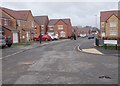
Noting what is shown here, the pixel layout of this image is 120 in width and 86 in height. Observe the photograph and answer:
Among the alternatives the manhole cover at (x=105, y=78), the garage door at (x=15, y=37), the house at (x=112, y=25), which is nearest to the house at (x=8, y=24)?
the garage door at (x=15, y=37)

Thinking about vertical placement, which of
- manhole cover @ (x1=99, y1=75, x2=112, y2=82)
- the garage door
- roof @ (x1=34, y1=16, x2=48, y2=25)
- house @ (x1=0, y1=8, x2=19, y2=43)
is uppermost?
roof @ (x1=34, y1=16, x2=48, y2=25)

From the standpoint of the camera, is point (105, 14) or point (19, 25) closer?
point (19, 25)

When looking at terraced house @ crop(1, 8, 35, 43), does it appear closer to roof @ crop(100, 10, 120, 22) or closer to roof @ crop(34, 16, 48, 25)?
roof @ crop(34, 16, 48, 25)

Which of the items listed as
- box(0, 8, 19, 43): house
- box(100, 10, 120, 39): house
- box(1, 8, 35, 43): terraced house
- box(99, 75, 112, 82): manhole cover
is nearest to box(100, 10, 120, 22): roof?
box(100, 10, 120, 39): house

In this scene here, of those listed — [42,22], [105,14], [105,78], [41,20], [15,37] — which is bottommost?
[105,78]

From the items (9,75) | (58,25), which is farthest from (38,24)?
(9,75)

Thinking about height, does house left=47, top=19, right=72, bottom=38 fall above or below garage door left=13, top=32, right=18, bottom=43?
above

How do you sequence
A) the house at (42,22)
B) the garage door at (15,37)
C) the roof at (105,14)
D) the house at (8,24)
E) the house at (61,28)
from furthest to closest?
the house at (61,28) → the house at (42,22) → the roof at (105,14) → the garage door at (15,37) → the house at (8,24)

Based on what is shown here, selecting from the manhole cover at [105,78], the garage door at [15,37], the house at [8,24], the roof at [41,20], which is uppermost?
the roof at [41,20]

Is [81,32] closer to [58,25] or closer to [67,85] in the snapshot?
[58,25]

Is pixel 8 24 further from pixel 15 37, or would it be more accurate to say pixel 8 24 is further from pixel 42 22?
pixel 42 22

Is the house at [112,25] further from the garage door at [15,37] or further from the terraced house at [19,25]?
the garage door at [15,37]

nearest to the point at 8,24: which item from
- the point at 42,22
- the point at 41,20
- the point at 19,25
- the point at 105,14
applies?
the point at 19,25

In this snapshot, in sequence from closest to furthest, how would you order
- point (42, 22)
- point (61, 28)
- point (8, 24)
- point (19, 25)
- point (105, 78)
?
point (105, 78) → point (8, 24) → point (19, 25) → point (42, 22) → point (61, 28)
